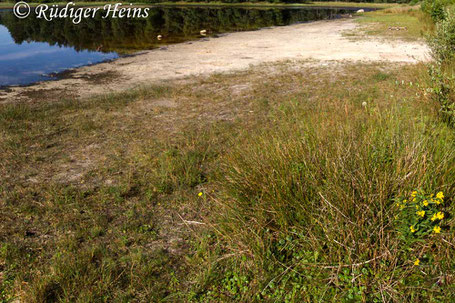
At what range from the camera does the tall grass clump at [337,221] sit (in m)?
2.85

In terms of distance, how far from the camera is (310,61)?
1385 cm

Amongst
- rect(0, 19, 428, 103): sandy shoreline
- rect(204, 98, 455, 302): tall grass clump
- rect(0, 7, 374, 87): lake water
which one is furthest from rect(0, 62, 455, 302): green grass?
rect(0, 7, 374, 87): lake water

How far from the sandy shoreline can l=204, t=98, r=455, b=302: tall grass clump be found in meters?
7.73

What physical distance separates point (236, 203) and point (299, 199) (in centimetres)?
66

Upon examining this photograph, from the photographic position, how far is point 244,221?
3.51 metres

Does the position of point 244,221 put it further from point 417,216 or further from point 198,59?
point 198,59

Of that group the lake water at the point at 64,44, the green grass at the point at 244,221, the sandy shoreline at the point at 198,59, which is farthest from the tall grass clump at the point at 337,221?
the lake water at the point at 64,44

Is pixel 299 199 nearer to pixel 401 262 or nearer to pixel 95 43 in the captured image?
pixel 401 262

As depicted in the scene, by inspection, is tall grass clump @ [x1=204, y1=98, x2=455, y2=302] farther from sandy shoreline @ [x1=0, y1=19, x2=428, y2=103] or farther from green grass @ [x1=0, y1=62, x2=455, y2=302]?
sandy shoreline @ [x1=0, y1=19, x2=428, y2=103]

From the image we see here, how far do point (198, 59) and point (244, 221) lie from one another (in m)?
12.8

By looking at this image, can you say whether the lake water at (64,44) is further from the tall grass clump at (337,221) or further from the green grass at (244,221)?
the tall grass clump at (337,221)

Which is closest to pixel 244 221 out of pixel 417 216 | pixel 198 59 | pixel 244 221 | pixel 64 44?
pixel 244 221

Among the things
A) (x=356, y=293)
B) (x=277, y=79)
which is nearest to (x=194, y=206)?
(x=356, y=293)

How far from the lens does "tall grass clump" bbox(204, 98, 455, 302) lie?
112 inches
